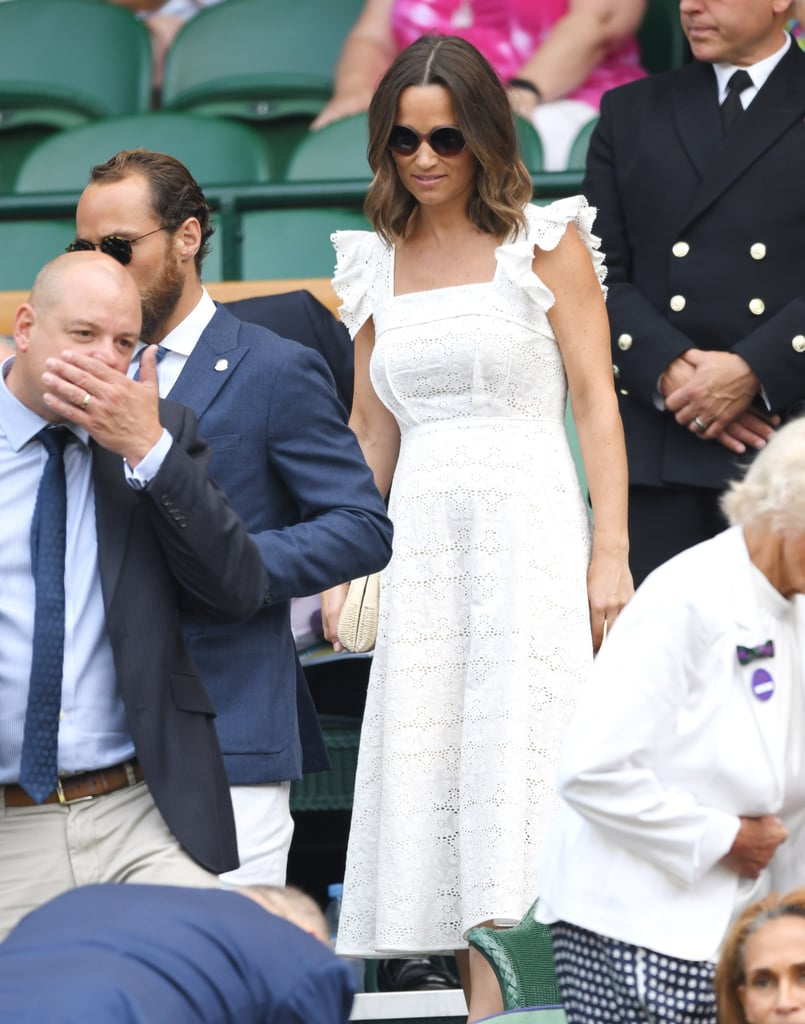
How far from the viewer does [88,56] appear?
763 cm

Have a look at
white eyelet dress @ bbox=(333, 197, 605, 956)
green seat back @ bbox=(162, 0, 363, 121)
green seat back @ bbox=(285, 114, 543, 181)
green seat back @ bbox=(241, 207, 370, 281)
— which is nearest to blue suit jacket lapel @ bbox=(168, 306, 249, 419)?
white eyelet dress @ bbox=(333, 197, 605, 956)

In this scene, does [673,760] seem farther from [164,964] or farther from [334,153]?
[334,153]

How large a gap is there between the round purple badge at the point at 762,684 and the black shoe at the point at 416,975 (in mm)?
2030

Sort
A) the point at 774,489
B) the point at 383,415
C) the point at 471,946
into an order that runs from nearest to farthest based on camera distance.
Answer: the point at 774,489 < the point at 471,946 < the point at 383,415

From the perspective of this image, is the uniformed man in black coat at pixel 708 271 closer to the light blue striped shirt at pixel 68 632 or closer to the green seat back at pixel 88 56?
the light blue striped shirt at pixel 68 632

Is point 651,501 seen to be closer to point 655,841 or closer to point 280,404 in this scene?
point 280,404

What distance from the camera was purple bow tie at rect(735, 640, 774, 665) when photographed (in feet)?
10.0

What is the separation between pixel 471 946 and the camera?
12.9ft

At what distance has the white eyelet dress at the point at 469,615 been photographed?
13.1 feet

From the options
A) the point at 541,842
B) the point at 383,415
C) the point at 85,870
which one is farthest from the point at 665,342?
the point at 85,870

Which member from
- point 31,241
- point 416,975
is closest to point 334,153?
point 31,241

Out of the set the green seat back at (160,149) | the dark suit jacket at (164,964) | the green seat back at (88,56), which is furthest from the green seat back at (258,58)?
the dark suit jacket at (164,964)

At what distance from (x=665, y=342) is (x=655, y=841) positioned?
1.61m

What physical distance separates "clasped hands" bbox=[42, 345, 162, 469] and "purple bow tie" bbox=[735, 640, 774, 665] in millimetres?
932
